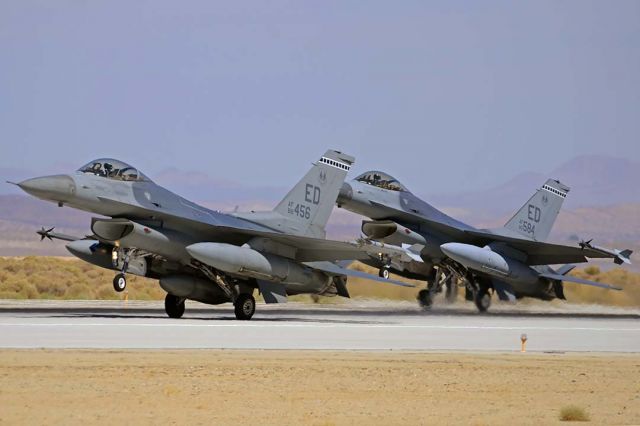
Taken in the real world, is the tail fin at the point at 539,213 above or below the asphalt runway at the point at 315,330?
above

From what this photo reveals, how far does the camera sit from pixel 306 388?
45.6 feet

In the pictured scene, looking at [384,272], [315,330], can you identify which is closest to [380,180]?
[384,272]

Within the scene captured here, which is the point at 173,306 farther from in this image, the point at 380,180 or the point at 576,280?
the point at 576,280

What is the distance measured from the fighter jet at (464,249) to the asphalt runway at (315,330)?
5.65ft

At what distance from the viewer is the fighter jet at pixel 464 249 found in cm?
3403

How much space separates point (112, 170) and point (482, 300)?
14140mm

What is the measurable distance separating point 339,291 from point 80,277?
24.5 metres

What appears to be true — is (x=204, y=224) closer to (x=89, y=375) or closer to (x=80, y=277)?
(x=89, y=375)

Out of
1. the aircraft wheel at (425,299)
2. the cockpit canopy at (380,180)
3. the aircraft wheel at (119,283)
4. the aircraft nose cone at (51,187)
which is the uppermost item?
the cockpit canopy at (380,180)

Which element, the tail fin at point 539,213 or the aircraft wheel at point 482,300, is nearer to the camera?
Result: the aircraft wheel at point 482,300

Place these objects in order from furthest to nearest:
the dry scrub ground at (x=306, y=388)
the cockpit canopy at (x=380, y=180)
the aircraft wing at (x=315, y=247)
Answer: the cockpit canopy at (x=380, y=180)
the aircraft wing at (x=315, y=247)
the dry scrub ground at (x=306, y=388)

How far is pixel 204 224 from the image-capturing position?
27.0m

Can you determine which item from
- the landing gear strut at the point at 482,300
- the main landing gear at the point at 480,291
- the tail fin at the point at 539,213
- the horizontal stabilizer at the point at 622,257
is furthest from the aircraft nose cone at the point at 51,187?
the tail fin at the point at 539,213

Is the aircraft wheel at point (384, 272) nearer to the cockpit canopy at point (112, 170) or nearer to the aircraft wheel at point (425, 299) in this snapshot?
the aircraft wheel at point (425, 299)
